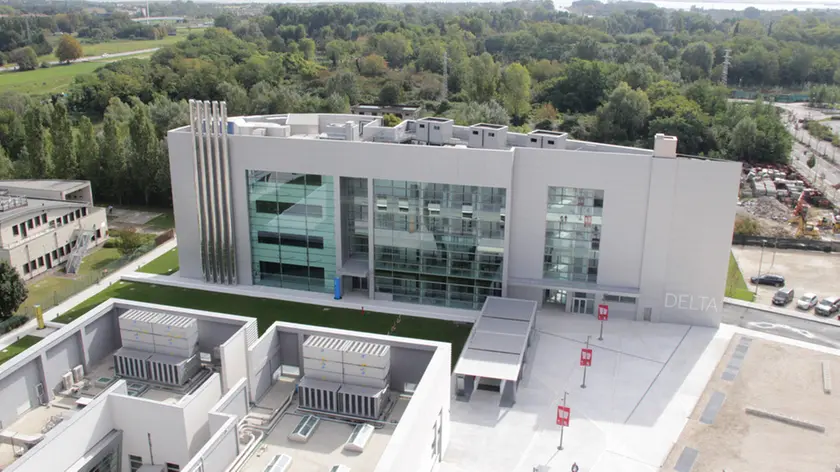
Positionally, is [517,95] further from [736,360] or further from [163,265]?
[736,360]

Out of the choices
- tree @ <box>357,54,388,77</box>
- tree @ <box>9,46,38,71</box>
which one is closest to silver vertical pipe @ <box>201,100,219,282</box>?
tree @ <box>357,54,388,77</box>

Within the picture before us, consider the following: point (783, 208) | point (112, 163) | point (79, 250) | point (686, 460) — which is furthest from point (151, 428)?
point (783, 208)

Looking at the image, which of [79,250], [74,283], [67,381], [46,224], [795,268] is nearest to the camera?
[67,381]

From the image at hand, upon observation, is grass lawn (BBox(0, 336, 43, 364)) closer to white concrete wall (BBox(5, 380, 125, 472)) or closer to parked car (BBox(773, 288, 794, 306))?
white concrete wall (BBox(5, 380, 125, 472))

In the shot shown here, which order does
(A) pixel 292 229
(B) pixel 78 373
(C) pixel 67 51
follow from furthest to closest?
(C) pixel 67 51, (A) pixel 292 229, (B) pixel 78 373

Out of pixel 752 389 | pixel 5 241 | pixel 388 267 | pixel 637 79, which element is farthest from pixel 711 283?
pixel 637 79

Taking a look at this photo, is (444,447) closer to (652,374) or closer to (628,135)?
(652,374)
